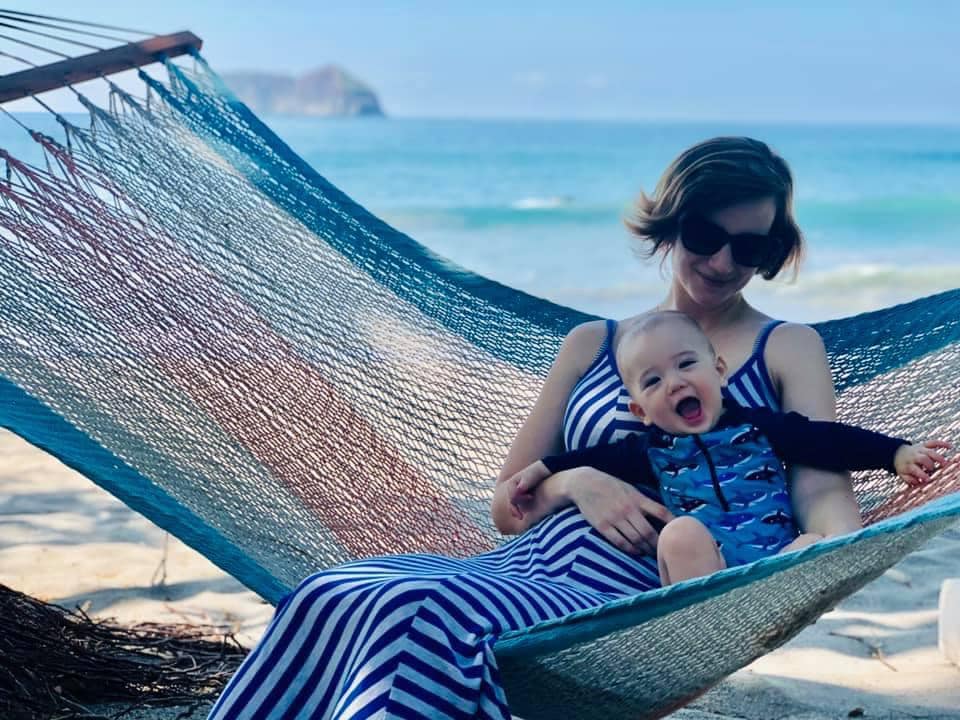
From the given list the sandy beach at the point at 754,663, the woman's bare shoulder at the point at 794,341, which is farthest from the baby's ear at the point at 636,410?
the sandy beach at the point at 754,663

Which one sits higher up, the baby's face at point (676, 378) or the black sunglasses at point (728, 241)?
the black sunglasses at point (728, 241)

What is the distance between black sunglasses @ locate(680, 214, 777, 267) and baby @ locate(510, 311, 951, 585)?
5.0 inches

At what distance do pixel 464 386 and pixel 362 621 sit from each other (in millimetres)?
1040

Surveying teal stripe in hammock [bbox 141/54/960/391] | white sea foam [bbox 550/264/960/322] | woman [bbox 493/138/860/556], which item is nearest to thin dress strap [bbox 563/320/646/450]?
woman [bbox 493/138/860/556]

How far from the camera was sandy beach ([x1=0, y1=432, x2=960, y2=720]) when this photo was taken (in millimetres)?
2109

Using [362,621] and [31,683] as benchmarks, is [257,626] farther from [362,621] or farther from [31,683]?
[362,621]

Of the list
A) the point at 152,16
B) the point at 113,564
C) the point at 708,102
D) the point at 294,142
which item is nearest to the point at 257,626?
the point at 113,564

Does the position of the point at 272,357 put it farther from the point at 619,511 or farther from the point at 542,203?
the point at 542,203

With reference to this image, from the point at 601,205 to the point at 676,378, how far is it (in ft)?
49.4

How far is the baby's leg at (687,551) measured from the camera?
1323 millimetres

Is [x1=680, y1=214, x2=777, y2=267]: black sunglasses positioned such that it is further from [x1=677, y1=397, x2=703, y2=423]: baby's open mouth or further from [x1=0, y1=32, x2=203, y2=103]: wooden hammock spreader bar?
[x1=0, y1=32, x2=203, y2=103]: wooden hammock spreader bar

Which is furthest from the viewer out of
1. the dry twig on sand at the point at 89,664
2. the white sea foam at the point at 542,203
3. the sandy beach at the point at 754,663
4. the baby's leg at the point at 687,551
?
the white sea foam at the point at 542,203

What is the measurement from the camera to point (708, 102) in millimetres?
34406

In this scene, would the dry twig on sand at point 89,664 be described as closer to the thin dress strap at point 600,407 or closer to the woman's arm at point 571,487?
the woman's arm at point 571,487
